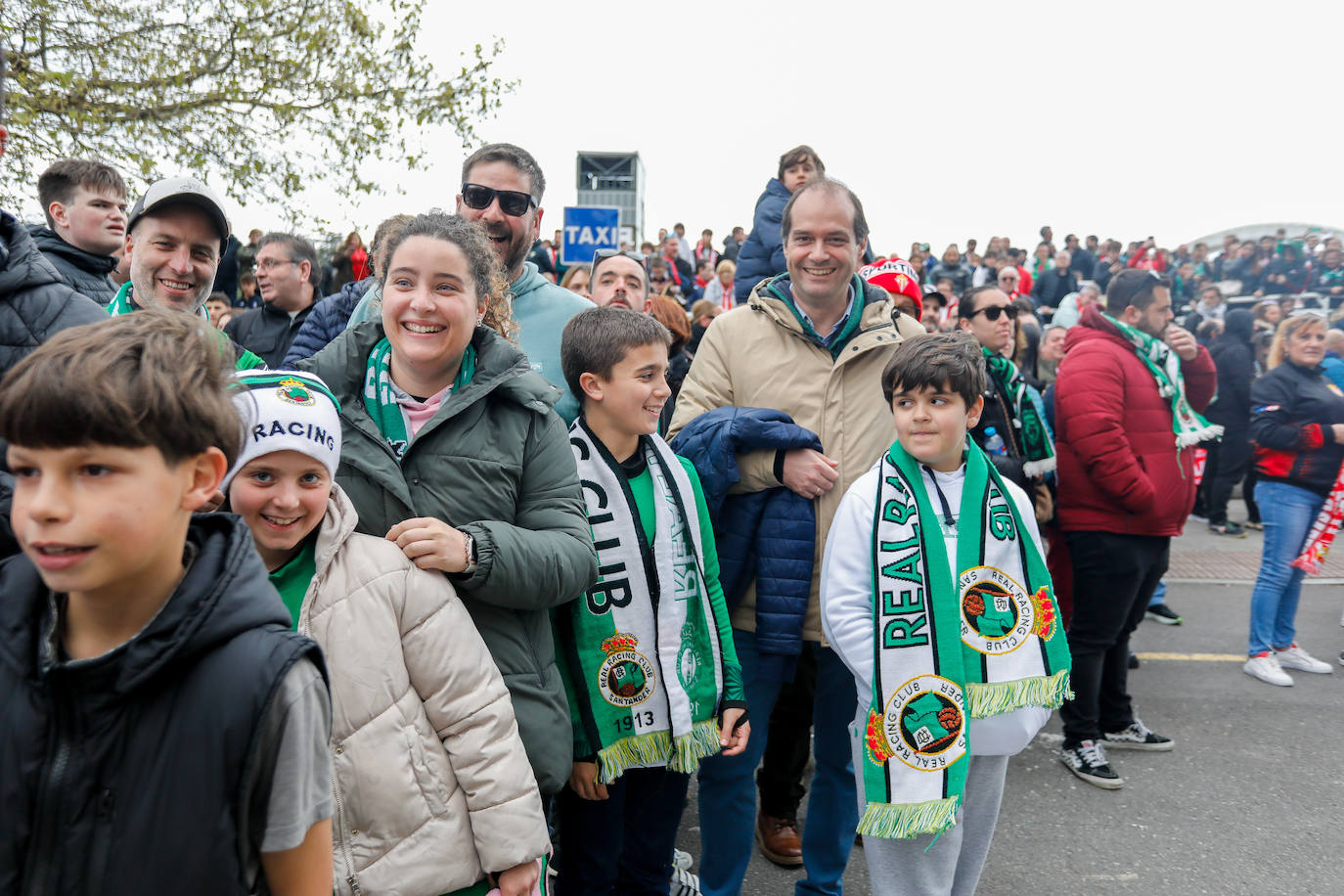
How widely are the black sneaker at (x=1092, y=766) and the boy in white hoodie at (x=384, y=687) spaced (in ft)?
10.8

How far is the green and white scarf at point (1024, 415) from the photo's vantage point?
13.7ft

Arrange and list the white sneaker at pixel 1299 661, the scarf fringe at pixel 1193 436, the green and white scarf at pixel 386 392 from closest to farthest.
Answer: the green and white scarf at pixel 386 392 < the scarf fringe at pixel 1193 436 < the white sneaker at pixel 1299 661

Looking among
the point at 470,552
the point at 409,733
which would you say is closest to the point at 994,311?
the point at 470,552

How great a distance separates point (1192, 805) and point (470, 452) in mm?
3678

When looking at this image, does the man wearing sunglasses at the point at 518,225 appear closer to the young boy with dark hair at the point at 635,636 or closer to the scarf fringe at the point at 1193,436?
the young boy with dark hair at the point at 635,636

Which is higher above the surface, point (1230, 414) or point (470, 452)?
point (470, 452)

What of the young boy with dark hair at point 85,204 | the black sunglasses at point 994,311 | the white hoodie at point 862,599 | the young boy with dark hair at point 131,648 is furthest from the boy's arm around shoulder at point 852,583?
the young boy with dark hair at point 85,204

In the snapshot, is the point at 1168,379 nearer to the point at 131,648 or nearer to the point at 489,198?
the point at 489,198

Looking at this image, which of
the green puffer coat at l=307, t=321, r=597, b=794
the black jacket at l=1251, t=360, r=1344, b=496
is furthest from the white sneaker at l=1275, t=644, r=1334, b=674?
the green puffer coat at l=307, t=321, r=597, b=794

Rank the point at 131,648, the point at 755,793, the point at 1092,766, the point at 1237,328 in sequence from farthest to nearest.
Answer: the point at 1237,328 → the point at 1092,766 → the point at 755,793 → the point at 131,648

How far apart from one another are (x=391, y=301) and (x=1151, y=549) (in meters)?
3.70

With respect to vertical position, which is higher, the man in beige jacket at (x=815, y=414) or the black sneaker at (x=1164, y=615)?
the man in beige jacket at (x=815, y=414)

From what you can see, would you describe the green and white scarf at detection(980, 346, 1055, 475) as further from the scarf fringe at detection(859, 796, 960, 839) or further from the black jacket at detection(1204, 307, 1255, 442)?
the black jacket at detection(1204, 307, 1255, 442)

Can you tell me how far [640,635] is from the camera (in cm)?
242
